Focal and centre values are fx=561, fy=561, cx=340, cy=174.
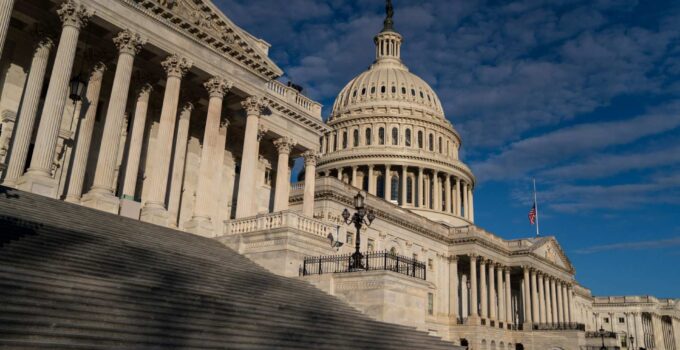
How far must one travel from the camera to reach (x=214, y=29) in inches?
1265

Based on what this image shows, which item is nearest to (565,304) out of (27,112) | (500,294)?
(500,294)

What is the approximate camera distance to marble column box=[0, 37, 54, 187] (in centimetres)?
2261

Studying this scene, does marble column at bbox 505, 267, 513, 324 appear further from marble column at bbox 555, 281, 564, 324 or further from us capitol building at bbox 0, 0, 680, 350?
us capitol building at bbox 0, 0, 680, 350

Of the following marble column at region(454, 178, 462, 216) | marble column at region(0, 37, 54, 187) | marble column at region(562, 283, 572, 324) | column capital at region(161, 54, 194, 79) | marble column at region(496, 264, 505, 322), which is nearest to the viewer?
marble column at region(0, 37, 54, 187)

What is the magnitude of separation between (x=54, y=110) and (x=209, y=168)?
31.6 ft

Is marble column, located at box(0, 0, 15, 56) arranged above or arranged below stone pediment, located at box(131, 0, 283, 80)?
below

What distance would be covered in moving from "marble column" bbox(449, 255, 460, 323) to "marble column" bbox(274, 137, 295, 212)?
34158 mm

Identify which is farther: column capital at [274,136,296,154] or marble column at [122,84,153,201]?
column capital at [274,136,296,154]

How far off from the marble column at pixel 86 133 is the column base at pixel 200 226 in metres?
5.76

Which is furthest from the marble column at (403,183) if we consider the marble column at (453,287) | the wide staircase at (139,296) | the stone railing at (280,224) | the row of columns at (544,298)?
the wide staircase at (139,296)

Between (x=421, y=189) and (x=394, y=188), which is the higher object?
(x=394, y=188)

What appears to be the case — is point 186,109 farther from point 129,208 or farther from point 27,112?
point 27,112

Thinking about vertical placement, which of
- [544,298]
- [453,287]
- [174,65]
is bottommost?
[453,287]

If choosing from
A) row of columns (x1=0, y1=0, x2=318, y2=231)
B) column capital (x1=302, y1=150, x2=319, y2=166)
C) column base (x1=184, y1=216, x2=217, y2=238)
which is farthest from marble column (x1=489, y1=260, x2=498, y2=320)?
column base (x1=184, y1=216, x2=217, y2=238)
